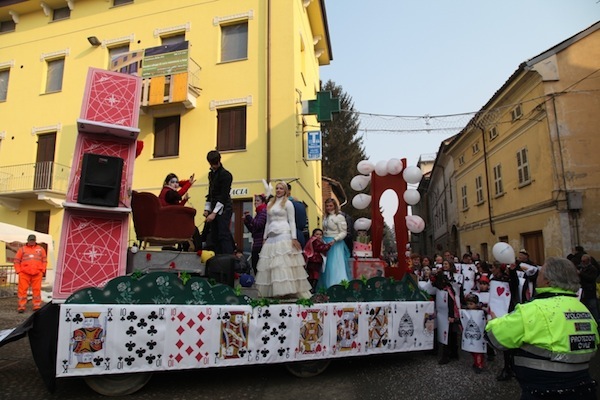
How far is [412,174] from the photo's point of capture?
753 centimetres

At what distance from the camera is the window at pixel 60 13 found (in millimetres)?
16636

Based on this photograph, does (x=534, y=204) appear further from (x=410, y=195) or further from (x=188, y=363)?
(x=188, y=363)

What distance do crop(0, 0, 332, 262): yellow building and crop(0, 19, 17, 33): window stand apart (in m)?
0.52

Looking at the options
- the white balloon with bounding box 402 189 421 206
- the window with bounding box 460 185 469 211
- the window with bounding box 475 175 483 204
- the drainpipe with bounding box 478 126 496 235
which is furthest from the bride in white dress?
the window with bounding box 460 185 469 211

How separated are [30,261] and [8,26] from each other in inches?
544

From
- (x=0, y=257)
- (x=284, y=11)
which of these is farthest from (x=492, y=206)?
(x=0, y=257)

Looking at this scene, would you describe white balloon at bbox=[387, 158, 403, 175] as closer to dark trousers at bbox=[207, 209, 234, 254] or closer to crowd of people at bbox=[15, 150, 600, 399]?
crowd of people at bbox=[15, 150, 600, 399]

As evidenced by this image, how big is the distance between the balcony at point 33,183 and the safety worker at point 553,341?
15777 millimetres

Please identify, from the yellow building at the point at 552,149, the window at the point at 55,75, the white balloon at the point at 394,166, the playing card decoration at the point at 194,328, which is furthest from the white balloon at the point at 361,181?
the window at the point at 55,75

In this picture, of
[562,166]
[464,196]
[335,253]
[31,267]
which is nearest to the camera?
[335,253]

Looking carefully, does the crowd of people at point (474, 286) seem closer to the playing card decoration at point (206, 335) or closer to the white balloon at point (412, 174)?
the playing card decoration at point (206, 335)

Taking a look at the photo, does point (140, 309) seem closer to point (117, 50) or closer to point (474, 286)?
point (474, 286)

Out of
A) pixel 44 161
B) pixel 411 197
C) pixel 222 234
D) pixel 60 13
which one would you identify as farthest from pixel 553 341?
pixel 60 13

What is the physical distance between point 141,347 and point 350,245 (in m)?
4.25
